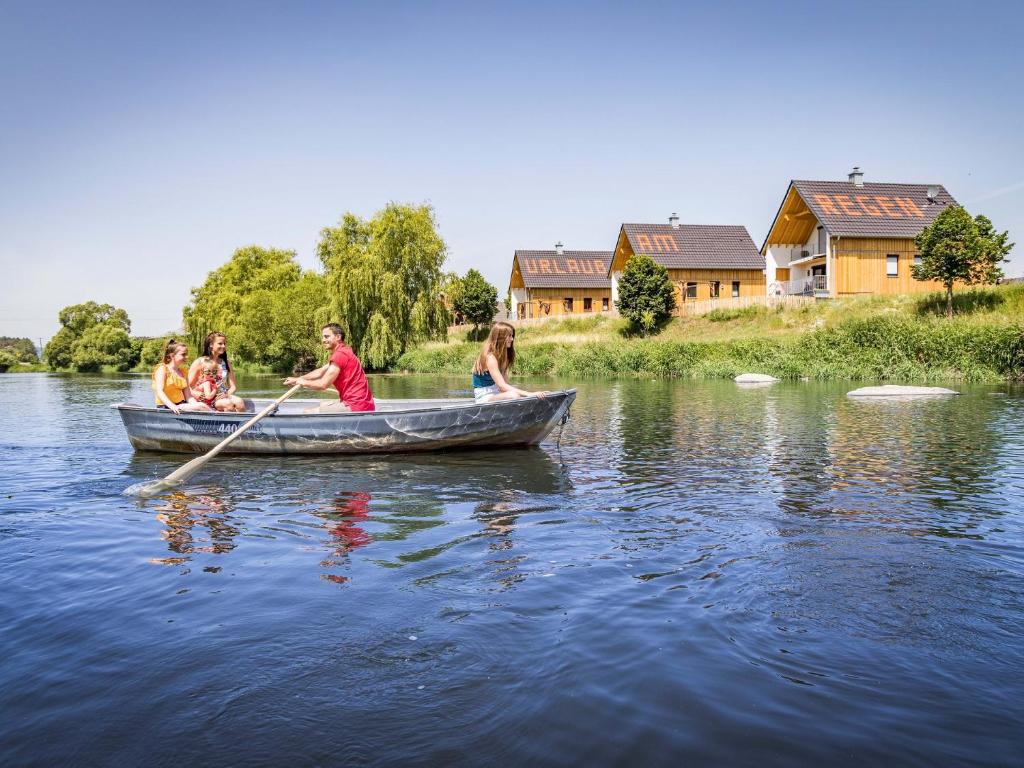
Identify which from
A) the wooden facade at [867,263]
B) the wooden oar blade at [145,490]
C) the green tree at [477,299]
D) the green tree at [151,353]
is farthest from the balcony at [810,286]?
the green tree at [151,353]

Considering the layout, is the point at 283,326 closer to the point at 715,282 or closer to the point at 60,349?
the point at 715,282

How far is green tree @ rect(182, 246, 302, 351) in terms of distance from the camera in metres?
58.3

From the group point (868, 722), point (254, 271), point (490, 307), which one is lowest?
point (868, 722)

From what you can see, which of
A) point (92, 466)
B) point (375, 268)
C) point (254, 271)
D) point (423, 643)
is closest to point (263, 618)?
point (423, 643)

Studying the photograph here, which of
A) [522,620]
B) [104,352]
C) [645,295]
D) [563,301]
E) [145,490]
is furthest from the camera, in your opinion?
[104,352]

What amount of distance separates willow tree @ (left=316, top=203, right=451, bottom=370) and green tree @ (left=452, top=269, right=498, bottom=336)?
15.5 metres

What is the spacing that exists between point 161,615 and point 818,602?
4.27 m

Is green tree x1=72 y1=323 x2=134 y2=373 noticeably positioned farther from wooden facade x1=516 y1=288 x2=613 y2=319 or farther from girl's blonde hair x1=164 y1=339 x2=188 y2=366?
girl's blonde hair x1=164 y1=339 x2=188 y2=366

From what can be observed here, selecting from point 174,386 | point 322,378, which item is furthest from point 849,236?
point 174,386

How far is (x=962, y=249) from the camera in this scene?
103ft

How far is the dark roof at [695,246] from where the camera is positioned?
5400 centimetres

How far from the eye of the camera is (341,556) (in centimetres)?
638

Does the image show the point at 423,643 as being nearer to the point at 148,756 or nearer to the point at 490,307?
the point at 148,756

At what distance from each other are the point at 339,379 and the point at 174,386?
299 cm
